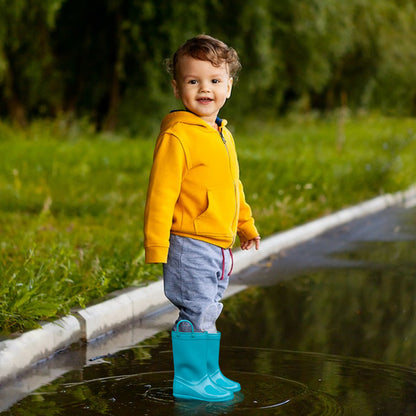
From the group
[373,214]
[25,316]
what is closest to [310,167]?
[373,214]

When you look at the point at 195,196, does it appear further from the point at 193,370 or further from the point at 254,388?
the point at 254,388

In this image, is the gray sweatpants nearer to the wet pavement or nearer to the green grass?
the wet pavement

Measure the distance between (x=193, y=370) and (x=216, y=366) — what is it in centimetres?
17

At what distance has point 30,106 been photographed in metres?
24.5

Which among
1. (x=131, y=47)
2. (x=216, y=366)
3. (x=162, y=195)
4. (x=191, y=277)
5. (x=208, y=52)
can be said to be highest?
(x=131, y=47)

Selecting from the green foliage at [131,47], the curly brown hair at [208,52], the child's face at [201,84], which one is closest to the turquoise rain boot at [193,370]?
the child's face at [201,84]

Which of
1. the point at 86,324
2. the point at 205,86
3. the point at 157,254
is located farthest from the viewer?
the point at 86,324

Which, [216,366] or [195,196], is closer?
[195,196]

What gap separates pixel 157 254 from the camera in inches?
177

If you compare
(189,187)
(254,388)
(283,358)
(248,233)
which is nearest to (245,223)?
(248,233)

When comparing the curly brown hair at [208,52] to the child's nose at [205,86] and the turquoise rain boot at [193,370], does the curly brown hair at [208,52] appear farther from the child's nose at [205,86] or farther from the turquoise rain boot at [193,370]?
the turquoise rain boot at [193,370]

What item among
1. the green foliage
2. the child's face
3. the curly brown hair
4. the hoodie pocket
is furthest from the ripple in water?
the green foliage

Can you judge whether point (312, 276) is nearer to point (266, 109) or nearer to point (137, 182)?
point (137, 182)

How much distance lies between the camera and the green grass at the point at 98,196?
6.73 metres
